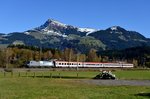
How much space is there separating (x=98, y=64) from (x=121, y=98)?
555ft

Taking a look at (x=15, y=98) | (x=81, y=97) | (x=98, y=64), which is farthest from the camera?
(x=98, y=64)

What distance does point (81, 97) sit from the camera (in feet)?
101

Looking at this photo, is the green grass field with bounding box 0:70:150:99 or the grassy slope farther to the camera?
the green grass field with bounding box 0:70:150:99

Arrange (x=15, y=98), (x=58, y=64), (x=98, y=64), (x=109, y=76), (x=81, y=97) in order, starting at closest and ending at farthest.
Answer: (x=15, y=98), (x=81, y=97), (x=109, y=76), (x=58, y=64), (x=98, y=64)

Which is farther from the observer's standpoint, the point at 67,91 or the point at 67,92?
the point at 67,91

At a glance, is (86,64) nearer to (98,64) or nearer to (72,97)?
(98,64)

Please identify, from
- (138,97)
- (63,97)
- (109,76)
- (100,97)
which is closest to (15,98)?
(63,97)

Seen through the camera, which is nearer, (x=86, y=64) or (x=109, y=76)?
(x=109, y=76)

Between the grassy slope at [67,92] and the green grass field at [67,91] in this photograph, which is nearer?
the grassy slope at [67,92]

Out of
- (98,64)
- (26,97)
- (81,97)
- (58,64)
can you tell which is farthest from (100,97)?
(98,64)

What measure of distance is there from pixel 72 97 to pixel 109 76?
45.8 metres

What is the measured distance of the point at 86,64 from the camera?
195375 millimetres

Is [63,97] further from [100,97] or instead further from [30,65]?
[30,65]

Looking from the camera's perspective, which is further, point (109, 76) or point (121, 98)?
point (109, 76)
